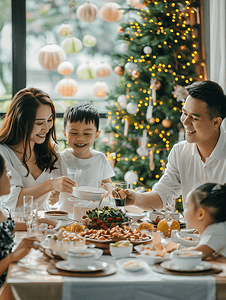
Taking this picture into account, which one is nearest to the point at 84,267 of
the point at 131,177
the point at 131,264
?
the point at 131,264

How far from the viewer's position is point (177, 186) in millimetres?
2371

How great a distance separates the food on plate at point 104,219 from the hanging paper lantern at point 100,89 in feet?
10.3

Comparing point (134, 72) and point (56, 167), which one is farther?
point (134, 72)

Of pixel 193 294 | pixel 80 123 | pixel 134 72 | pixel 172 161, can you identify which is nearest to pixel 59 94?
pixel 134 72

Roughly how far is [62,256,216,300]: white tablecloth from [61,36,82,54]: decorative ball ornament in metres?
3.86

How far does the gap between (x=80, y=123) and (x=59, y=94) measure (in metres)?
2.45

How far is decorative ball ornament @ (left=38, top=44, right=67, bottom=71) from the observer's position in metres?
4.42

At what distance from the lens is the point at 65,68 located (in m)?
4.51

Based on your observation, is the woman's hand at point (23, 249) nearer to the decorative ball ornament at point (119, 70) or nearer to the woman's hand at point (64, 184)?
the woman's hand at point (64, 184)

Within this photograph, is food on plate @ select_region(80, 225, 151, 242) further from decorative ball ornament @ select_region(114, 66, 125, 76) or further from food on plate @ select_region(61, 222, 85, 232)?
decorative ball ornament @ select_region(114, 66, 125, 76)

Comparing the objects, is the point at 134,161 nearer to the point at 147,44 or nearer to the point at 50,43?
the point at 147,44

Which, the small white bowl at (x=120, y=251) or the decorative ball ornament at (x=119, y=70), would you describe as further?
the decorative ball ornament at (x=119, y=70)

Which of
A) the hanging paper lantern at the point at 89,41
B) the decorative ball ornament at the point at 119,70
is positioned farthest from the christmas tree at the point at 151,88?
the hanging paper lantern at the point at 89,41

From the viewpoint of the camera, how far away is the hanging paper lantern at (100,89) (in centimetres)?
466
